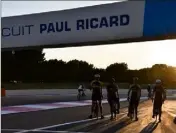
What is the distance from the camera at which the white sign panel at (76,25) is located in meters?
14.2

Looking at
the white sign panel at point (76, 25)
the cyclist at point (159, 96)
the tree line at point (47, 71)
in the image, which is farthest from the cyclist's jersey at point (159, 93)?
the tree line at point (47, 71)

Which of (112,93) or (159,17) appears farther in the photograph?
(112,93)

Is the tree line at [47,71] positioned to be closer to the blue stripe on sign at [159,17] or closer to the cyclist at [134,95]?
the cyclist at [134,95]

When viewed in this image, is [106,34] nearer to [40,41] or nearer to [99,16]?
[99,16]

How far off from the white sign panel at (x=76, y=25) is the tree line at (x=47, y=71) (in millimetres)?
→ 47972

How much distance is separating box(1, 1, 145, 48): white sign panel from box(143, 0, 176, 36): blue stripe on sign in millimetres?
205

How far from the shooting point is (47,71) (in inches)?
2704

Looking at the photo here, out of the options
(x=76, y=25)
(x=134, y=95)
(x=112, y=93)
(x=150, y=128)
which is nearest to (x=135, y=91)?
(x=134, y=95)

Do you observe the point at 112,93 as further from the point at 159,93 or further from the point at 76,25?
the point at 76,25

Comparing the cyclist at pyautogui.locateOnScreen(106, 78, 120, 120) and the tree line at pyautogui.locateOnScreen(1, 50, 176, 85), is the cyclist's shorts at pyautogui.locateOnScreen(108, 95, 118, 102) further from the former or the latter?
the tree line at pyautogui.locateOnScreen(1, 50, 176, 85)

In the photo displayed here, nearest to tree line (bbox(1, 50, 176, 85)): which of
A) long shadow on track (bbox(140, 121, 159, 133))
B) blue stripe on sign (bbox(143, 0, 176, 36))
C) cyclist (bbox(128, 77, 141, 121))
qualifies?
cyclist (bbox(128, 77, 141, 121))

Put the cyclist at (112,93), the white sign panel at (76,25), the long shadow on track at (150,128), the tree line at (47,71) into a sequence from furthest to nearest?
the tree line at (47,71) → the cyclist at (112,93) → the white sign panel at (76,25) → the long shadow on track at (150,128)

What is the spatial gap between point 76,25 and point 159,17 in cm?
313

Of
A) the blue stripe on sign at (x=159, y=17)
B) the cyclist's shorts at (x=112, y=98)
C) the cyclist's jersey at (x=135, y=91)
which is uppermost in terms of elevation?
the blue stripe on sign at (x=159, y=17)
